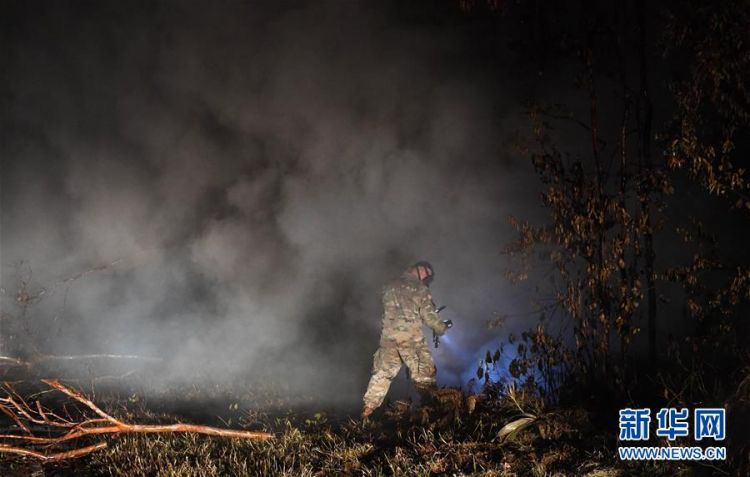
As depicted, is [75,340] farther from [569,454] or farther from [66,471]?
[569,454]

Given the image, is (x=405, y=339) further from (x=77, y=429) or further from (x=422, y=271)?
(x=77, y=429)

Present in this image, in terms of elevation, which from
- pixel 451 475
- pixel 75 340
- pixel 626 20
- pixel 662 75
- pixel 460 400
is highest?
pixel 662 75

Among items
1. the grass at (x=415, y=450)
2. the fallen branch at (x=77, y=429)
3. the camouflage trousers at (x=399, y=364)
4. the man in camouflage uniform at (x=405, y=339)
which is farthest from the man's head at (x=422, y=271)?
the fallen branch at (x=77, y=429)

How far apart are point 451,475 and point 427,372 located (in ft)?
6.56

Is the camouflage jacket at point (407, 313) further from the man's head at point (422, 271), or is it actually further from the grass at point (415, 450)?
the grass at point (415, 450)

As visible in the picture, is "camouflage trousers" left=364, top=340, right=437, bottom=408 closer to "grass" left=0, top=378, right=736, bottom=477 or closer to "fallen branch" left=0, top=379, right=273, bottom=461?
"grass" left=0, top=378, right=736, bottom=477

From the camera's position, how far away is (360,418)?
4891 mm

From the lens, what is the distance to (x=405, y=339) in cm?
532

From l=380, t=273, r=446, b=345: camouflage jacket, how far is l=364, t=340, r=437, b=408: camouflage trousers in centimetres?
8

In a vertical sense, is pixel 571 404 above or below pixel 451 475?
above

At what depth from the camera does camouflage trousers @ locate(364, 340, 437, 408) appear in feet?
→ 17.1

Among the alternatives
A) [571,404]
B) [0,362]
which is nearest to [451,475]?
[571,404]

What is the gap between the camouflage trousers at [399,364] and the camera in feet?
17.1

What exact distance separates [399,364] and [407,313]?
1.86 feet
